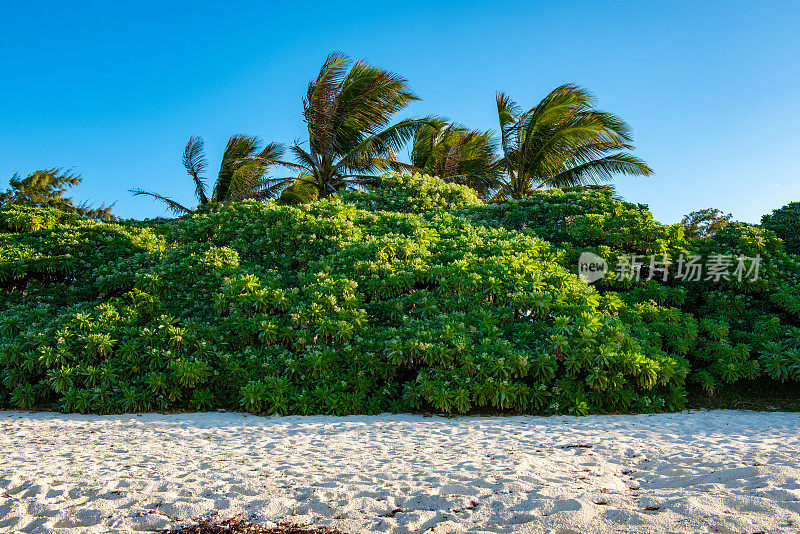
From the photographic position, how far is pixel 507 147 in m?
15.2

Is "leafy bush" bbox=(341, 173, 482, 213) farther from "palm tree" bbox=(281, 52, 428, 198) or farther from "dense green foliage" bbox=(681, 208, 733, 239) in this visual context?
"dense green foliage" bbox=(681, 208, 733, 239)

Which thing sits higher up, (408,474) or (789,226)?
(789,226)

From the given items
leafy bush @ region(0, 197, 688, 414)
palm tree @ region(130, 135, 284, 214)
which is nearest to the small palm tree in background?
palm tree @ region(130, 135, 284, 214)

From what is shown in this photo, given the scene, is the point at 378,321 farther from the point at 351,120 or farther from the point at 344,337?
the point at 351,120

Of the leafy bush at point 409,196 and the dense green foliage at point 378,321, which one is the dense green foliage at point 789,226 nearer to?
the dense green foliage at point 378,321

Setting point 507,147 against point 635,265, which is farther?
point 507,147

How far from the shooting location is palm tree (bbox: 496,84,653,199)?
557 inches

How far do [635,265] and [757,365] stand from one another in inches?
96.2

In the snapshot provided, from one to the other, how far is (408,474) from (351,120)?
1288 cm

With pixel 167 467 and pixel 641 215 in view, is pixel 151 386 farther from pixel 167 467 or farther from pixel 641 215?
pixel 641 215

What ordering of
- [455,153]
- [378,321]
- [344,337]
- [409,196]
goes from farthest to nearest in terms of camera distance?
[455,153] < [409,196] < [378,321] < [344,337]

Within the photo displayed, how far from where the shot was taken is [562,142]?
14.5 metres

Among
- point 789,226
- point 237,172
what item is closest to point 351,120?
point 237,172

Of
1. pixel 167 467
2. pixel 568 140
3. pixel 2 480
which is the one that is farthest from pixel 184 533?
pixel 568 140
